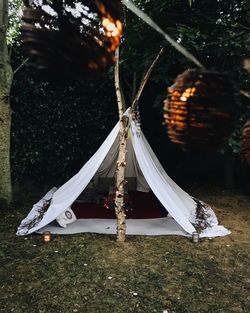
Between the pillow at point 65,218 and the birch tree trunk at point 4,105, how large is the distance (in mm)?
1588

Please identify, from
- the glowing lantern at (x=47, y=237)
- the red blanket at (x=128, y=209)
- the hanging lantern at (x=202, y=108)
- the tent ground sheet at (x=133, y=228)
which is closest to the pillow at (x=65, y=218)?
the tent ground sheet at (x=133, y=228)

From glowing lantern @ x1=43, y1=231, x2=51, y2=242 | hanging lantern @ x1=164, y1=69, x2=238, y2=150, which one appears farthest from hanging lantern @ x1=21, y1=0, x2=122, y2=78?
glowing lantern @ x1=43, y1=231, x2=51, y2=242

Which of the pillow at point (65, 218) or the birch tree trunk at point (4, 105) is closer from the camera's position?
the pillow at point (65, 218)

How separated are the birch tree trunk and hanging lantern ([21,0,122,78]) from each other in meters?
5.38

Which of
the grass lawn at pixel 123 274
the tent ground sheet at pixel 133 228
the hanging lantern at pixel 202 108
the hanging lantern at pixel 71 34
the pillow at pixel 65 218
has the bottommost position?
the grass lawn at pixel 123 274

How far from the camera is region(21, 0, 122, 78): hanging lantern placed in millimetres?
1506

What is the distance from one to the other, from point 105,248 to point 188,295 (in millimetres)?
1566

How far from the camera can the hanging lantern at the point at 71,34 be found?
1.51m

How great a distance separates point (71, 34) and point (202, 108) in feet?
2.12

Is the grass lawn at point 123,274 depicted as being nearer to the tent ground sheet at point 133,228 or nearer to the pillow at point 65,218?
the tent ground sheet at point 133,228

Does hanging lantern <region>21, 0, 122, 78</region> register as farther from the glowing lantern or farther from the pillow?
the pillow

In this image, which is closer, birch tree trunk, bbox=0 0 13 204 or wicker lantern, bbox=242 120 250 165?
wicker lantern, bbox=242 120 250 165

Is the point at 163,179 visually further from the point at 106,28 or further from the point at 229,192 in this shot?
the point at 106,28

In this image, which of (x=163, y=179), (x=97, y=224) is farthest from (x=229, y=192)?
(x=97, y=224)
